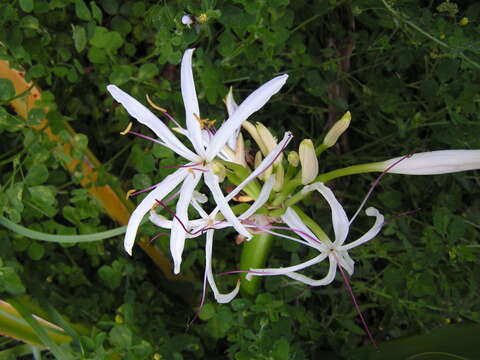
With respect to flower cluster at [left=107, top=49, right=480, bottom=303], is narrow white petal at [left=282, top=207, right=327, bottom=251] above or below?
below

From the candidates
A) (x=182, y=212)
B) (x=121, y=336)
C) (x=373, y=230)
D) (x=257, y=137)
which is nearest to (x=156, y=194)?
(x=182, y=212)

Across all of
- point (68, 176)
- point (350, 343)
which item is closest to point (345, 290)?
point (350, 343)

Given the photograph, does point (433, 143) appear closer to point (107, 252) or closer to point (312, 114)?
point (312, 114)

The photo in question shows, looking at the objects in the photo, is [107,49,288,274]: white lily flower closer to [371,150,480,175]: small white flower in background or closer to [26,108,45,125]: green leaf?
[371,150,480,175]: small white flower in background

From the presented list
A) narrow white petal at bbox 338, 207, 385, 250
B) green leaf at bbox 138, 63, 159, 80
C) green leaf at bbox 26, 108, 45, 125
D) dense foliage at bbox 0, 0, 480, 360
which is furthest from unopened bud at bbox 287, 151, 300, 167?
green leaf at bbox 26, 108, 45, 125

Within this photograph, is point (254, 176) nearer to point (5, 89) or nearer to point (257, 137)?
point (257, 137)

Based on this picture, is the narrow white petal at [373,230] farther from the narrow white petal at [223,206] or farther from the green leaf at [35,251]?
the green leaf at [35,251]
